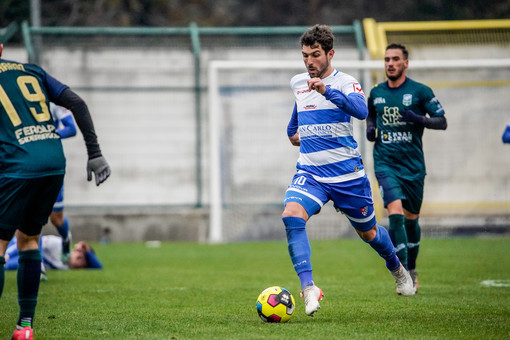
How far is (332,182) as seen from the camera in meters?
7.01

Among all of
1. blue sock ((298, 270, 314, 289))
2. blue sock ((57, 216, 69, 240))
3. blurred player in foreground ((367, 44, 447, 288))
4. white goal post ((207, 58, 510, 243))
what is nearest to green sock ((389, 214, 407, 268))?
blurred player in foreground ((367, 44, 447, 288))

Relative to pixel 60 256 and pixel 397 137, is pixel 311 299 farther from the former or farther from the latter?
pixel 60 256

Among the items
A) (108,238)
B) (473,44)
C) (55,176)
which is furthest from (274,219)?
(55,176)

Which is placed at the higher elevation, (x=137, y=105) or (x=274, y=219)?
(x=137, y=105)

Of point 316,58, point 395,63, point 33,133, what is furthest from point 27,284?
point 395,63

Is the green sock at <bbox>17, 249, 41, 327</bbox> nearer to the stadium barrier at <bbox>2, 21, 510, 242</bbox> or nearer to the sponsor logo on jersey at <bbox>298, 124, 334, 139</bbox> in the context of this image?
the sponsor logo on jersey at <bbox>298, 124, 334, 139</bbox>

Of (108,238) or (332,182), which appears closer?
(332,182)

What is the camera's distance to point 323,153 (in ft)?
23.0

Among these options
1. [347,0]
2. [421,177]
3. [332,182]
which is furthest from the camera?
[347,0]

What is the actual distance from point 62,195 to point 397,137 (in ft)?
14.5

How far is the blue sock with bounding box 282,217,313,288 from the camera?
21.7ft

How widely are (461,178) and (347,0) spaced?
1119 cm

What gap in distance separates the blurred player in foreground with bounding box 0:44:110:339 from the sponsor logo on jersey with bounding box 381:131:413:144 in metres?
3.84

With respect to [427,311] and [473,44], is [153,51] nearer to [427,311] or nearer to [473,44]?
[473,44]
